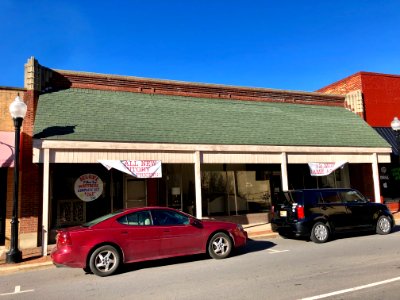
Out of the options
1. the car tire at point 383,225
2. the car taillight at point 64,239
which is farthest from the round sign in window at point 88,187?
the car tire at point 383,225

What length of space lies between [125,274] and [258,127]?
861cm

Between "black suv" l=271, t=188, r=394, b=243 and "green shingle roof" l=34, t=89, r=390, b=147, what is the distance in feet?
10.1

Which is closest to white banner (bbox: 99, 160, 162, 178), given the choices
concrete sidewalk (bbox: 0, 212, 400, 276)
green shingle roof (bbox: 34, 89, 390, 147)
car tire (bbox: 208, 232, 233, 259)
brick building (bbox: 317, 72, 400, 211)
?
green shingle roof (bbox: 34, 89, 390, 147)

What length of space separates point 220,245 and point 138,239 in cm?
209

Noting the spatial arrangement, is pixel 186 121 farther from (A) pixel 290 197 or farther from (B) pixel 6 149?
(B) pixel 6 149

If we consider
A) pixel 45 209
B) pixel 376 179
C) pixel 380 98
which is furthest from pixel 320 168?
pixel 45 209

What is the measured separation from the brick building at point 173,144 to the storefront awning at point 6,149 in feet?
1.96

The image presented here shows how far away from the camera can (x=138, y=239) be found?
801cm

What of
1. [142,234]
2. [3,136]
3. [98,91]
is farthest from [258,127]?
[3,136]

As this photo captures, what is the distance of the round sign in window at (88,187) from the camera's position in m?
12.8

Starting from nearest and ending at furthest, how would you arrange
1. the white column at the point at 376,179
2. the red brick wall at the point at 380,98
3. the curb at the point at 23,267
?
the curb at the point at 23,267
the white column at the point at 376,179
the red brick wall at the point at 380,98

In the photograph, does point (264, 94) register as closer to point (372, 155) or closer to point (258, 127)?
point (258, 127)

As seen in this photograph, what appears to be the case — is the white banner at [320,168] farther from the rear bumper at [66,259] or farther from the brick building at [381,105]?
the rear bumper at [66,259]

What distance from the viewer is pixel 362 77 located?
63.9 feet
